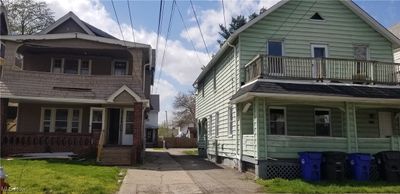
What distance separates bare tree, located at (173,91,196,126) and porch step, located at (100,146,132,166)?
171ft

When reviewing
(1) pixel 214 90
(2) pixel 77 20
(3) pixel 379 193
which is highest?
(2) pixel 77 20

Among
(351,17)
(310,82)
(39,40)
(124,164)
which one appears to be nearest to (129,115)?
(124,164)

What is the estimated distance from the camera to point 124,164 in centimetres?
1852

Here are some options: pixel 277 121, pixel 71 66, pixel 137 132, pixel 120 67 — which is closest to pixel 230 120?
pixel 277 121

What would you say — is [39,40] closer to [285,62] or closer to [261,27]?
[261,27]

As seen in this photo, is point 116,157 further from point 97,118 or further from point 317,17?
point 317,17

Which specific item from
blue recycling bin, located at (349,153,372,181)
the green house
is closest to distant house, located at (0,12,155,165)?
the green house

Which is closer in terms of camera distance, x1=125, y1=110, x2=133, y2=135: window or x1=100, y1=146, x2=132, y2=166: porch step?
x1=100, y1=146, x2=132, y2=166: porch step

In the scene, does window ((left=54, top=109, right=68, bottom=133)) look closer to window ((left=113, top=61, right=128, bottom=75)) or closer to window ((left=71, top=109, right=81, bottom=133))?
window ((left=71, top=109, right=81, bottom=133))

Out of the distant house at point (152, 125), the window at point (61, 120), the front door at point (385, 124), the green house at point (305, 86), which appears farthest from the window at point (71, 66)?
the distant house at point (152, 125)

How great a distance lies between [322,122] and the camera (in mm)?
17812

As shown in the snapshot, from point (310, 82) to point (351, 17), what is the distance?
5.34 meters

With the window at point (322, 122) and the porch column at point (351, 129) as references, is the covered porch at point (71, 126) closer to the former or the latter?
the window at point (322, 122)

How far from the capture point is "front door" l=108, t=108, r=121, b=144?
75.2 ft
